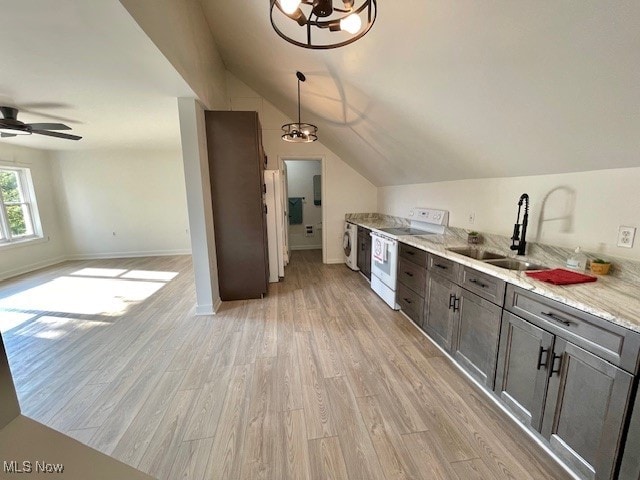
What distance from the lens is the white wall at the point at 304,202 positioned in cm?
665

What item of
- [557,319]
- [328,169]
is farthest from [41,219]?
[557,319]

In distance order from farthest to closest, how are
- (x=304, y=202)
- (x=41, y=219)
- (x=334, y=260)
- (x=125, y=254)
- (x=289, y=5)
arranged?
(x=304, y=202) < (x=125, y=254) < (x=41, y=219) < (x=334, y=260) < (x=289, y=5)

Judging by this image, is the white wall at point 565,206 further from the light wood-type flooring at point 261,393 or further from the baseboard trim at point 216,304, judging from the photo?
the baseboard trim at point 216,304

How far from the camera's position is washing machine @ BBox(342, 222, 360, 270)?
4833 mm

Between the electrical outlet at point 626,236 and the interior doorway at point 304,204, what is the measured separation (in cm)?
524

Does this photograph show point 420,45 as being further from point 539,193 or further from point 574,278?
point 574,278

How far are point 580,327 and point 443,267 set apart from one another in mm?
1068

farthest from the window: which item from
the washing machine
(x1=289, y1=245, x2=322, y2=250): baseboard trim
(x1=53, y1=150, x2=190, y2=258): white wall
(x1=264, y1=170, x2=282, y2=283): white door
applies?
the washing machine

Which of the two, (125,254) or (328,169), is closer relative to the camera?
(328,169)

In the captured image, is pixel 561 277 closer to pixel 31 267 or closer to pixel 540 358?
pixel 540 358

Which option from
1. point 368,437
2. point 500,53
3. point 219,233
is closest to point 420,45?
point 500,53

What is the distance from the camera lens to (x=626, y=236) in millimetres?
1586

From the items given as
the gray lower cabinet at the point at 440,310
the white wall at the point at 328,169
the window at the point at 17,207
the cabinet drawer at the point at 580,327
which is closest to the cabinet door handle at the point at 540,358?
the cabinet drawer at the point at 580,327

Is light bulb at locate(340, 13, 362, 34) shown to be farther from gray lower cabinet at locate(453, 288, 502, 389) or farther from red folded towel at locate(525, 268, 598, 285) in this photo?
gray lower cabinet at locate(453, 288, 502, 389)
